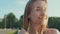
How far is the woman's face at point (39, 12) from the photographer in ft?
3.56

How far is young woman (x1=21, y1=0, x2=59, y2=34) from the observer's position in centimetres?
109

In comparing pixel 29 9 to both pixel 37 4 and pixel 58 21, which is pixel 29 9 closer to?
pixel 37 4

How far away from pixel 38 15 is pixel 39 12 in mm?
18

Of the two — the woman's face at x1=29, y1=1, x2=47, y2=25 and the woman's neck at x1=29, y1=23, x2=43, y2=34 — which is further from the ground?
the woman's face at x1=29, y1=1, x2=47, y2=25

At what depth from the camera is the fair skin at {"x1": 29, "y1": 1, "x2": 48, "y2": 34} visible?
1.08 meters

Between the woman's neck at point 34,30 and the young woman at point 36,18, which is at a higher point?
the young woman at point 36,18

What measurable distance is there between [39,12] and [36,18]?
4 cm

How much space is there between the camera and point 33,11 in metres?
1.13

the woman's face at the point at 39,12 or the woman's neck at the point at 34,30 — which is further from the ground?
the woman's face at the point at 39,12

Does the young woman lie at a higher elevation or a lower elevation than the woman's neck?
higher

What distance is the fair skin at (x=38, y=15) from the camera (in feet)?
3.56

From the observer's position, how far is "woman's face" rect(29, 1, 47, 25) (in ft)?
3.56

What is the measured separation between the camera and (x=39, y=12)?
109 centimetres

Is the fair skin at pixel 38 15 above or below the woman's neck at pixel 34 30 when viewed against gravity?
above
